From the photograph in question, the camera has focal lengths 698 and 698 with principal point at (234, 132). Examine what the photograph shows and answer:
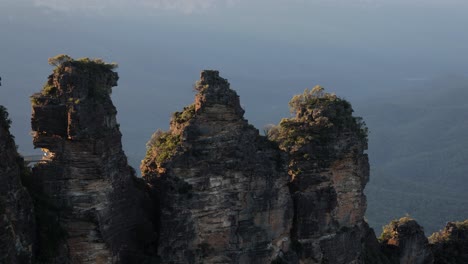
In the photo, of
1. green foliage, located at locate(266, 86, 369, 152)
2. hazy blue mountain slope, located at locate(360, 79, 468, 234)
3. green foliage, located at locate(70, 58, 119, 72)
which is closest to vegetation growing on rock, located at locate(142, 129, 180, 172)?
green foliage, located at locate(70, 58, 119, 72)

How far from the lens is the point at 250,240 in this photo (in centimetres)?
2873

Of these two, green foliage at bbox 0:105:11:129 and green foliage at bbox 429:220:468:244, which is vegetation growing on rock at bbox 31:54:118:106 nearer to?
green foliage at bbox 0:105:11:129

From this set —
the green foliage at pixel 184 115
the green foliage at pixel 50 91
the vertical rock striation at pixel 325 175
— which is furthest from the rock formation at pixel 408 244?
the green foliage at pixel 50 91

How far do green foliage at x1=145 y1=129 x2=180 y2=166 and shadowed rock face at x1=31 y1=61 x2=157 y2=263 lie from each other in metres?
2.42

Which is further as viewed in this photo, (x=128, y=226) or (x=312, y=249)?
(x=312, y=249)

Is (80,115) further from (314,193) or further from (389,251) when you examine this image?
(389,251)

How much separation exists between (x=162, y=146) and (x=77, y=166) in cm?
470

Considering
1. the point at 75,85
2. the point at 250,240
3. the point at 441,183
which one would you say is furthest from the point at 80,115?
the point at 441,183

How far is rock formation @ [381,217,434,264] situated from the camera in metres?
40.1

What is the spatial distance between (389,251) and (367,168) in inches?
290

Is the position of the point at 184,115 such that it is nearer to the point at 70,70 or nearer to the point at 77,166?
the point at 70,70

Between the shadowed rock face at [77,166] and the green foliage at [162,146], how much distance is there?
2.42 metres

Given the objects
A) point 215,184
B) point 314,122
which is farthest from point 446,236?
point 215,184

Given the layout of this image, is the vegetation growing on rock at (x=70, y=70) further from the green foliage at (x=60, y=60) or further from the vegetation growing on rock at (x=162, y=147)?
the vegetation growing on rock at (x=162, y=147)
